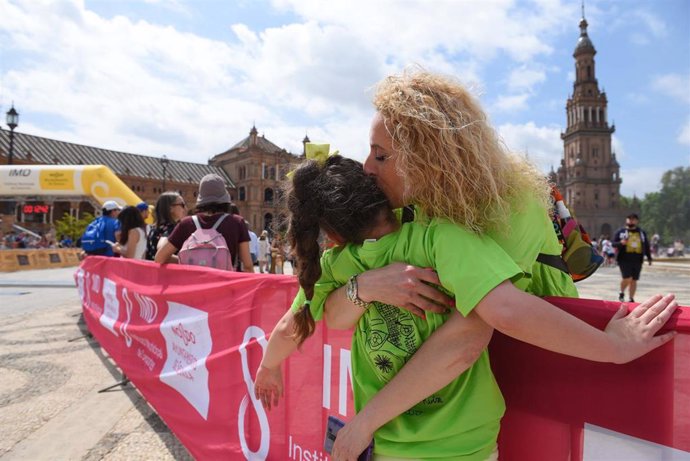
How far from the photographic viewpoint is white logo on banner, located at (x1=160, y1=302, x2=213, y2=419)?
9.64 ft

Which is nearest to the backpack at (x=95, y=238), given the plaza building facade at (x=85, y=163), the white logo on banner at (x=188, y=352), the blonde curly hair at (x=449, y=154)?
the white logo on banner at (x=188, y=352)

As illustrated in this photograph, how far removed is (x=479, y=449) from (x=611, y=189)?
10052 centimetres

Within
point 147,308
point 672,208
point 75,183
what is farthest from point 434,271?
point 672,208

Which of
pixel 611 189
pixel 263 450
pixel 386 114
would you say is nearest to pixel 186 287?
pixel 263 450

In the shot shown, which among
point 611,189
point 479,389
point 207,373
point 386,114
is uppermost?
point 611,189

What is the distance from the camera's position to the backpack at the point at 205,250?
389 cm

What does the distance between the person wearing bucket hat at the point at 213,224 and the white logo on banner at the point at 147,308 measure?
0.37m

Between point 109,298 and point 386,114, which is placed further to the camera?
point 109,298

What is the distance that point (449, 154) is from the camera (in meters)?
1.06

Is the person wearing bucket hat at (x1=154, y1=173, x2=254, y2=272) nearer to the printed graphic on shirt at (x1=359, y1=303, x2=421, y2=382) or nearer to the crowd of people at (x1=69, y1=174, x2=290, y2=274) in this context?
the crowd of people at (x1=69, y1=174, x2=290, y2=274)

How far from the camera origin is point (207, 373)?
2891 mm

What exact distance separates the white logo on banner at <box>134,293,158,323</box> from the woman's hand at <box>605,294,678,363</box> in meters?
3.63

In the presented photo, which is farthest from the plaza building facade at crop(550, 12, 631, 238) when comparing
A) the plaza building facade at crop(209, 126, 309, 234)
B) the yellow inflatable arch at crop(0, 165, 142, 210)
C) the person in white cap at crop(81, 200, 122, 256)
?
the person in white cap at crop(81, 200, 122, 256)

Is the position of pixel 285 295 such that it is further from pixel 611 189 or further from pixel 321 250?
pixel 611 189
